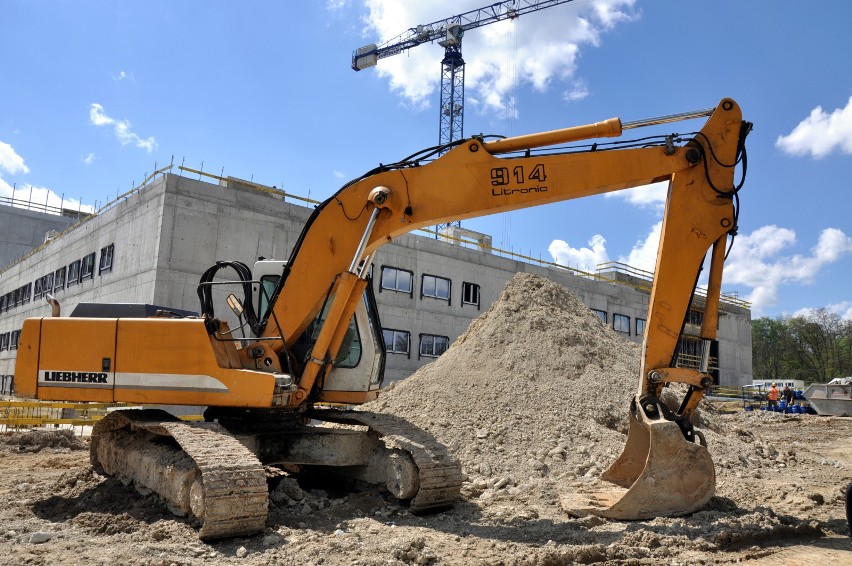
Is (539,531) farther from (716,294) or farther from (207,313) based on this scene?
(207,313)

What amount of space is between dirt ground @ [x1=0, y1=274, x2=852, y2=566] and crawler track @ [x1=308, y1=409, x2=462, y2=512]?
0.18m

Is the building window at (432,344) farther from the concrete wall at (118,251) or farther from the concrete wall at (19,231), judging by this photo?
the concrete wall at (19,231)

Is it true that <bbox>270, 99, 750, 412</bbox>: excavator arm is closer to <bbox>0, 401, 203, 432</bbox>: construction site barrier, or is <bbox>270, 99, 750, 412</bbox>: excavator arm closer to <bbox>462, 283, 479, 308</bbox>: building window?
<bbox>0, 401, 203, 432</bbox>: construction site barrier

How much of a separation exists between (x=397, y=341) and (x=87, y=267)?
481 inches

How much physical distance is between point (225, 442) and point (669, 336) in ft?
15.2

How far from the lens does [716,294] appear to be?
22.9ft

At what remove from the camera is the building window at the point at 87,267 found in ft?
84.4

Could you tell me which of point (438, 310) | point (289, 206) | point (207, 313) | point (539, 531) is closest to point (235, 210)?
point (289, 206)

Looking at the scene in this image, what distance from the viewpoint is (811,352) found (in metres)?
68.3

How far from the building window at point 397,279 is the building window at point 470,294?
324cm

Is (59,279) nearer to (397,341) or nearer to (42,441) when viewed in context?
(397,341)

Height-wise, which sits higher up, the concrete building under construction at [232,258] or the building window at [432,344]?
the concrete building under construction at [232,258]

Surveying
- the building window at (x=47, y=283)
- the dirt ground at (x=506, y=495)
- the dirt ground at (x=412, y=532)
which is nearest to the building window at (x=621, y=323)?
the dirt ground at (x=506, y=495)

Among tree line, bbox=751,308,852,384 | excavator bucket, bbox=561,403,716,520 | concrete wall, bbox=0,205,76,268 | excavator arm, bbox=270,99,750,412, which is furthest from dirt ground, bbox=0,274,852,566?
tree line, bbox=751,308,852,384
